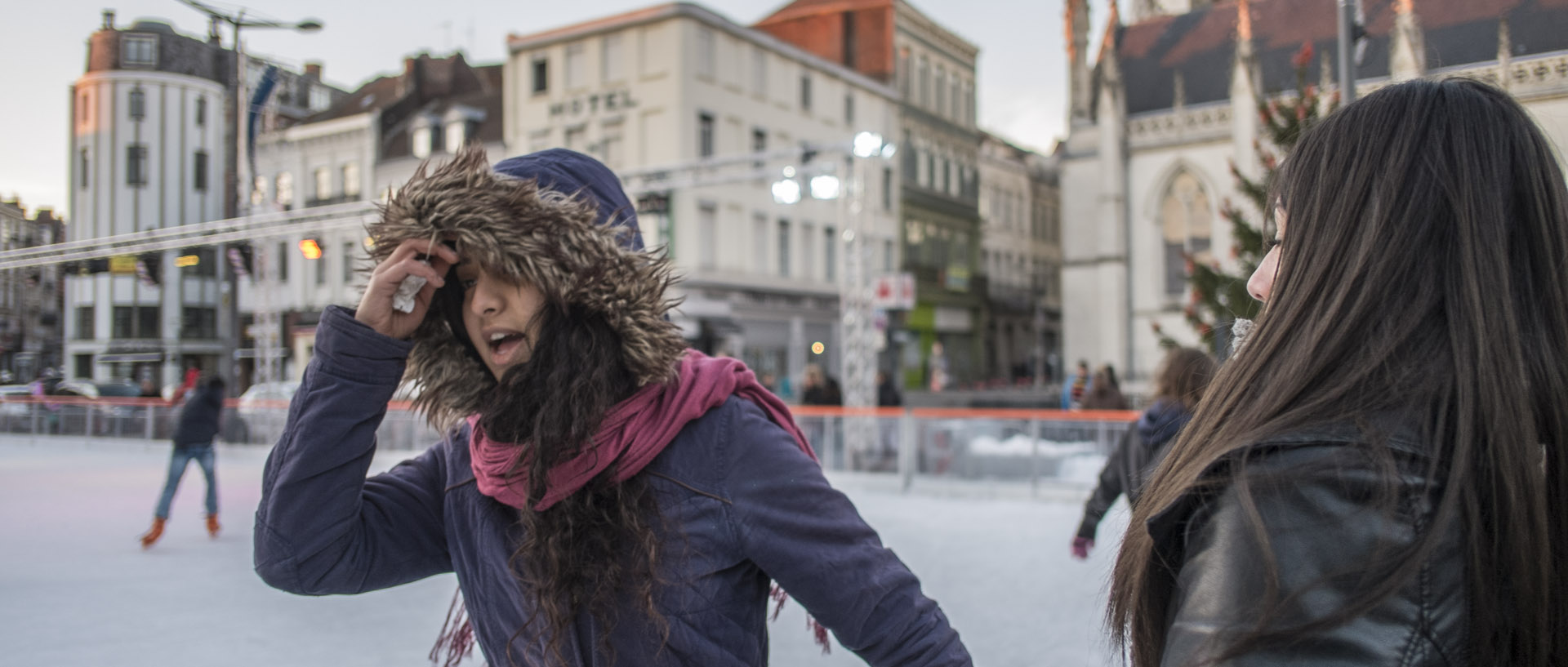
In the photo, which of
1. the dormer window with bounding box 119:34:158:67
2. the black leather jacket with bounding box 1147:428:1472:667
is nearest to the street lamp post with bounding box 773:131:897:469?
the dormer window with bounding box 119:34:158:67

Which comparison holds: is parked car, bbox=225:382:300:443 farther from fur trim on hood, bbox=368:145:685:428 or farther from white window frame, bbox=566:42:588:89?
white window frame, bbox=566:42:588:89

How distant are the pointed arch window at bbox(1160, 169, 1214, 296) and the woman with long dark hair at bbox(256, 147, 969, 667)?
30419 millimetres

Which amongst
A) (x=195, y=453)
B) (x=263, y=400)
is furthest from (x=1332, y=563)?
(x=195, y=453)

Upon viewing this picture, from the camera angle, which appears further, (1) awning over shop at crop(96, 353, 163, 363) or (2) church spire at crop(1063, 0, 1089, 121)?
(2) church spire at crop(1063, 0, 1089, 121)

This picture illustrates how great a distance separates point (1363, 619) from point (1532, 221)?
41 centimetres

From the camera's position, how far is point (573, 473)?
5.11 feet

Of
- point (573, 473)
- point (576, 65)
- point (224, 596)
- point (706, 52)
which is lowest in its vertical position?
point (224, 596)

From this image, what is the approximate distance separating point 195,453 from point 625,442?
8.43 meters

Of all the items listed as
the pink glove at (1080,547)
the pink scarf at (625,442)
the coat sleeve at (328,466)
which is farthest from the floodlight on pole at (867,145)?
the coat sleeve at (328,466)

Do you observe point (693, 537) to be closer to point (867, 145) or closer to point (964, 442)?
point (964, 442)

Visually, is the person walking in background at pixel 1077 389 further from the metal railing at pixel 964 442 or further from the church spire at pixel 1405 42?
the church spire at pixel 1405 42

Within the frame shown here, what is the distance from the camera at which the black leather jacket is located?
2.47ft

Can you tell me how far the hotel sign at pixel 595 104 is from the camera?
28.3 metres

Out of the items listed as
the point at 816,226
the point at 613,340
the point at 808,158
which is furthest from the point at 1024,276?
the point at 613,340
